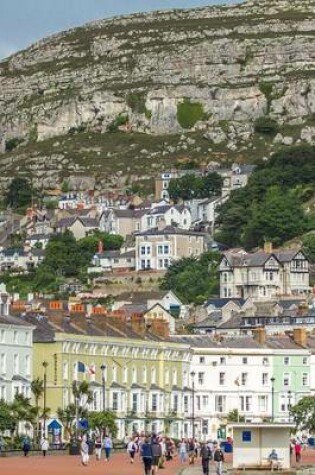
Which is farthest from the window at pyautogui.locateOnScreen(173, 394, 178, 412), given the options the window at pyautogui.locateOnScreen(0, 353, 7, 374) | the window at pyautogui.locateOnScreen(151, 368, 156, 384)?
the window at pyautogui.locateOnScreen(0, 353, 7, 374)

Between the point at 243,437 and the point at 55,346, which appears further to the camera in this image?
the point at 55,346

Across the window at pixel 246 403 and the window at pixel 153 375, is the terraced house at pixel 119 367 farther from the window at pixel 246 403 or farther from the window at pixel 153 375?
the window at pixel 246 403

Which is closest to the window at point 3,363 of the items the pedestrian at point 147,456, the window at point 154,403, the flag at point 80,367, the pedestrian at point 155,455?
the flag at point 80,367

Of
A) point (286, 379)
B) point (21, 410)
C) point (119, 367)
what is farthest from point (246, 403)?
point (21, 410)

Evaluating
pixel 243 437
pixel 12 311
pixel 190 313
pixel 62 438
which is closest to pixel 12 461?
pixel 243 437

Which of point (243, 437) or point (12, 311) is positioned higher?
point (12, 311)

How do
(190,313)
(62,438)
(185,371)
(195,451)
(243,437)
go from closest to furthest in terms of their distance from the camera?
(243,437) < (195,451) < (62,438) < (185,371) < (190,313)

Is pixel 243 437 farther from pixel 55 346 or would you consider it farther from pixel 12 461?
pixel 55 346
